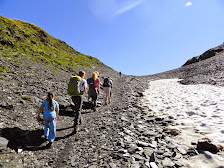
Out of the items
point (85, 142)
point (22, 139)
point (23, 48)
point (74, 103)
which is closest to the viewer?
point (22, 139)

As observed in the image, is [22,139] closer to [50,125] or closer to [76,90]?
[50,125]

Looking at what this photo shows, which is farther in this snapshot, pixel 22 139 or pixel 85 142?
pixel 85 142

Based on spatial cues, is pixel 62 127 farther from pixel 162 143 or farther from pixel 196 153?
pixel 196 153

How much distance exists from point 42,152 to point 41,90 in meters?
8.20

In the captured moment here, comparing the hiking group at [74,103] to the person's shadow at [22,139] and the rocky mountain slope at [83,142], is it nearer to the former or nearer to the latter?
the person's shadow at [22,139]

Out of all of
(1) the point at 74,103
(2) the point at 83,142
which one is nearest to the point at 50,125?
(2) the point at 83,142

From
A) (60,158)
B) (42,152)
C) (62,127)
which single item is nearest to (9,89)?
(62,127)

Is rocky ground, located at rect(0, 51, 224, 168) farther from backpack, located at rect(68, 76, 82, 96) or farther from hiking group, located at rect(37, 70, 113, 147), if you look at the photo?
backpack, located at rect(68, 76, 82, 96)

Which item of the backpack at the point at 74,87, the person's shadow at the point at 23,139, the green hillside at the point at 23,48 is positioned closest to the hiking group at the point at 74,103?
the backpack at the point at 74,87

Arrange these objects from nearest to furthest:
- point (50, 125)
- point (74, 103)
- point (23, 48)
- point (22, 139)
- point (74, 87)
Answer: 1. point (22, 139)
2. point (50, 125)
3. point (74, 87)
4. point (74, 103)
5. point (23, 48)

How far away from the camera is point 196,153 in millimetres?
4922

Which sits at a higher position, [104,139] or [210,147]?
[210,147]

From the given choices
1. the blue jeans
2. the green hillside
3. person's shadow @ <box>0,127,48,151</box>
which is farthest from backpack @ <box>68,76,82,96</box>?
the green hillside

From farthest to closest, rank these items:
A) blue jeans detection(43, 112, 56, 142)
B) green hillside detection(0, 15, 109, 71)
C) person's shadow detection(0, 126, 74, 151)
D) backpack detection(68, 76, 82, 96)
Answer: green hillside detection(0, 15, 109, 71), backpack detection(68, 76, 82, 96), blue jeans detection(43, 112, 56, 142), person's shadow detection(0, 126, 74, 151)
